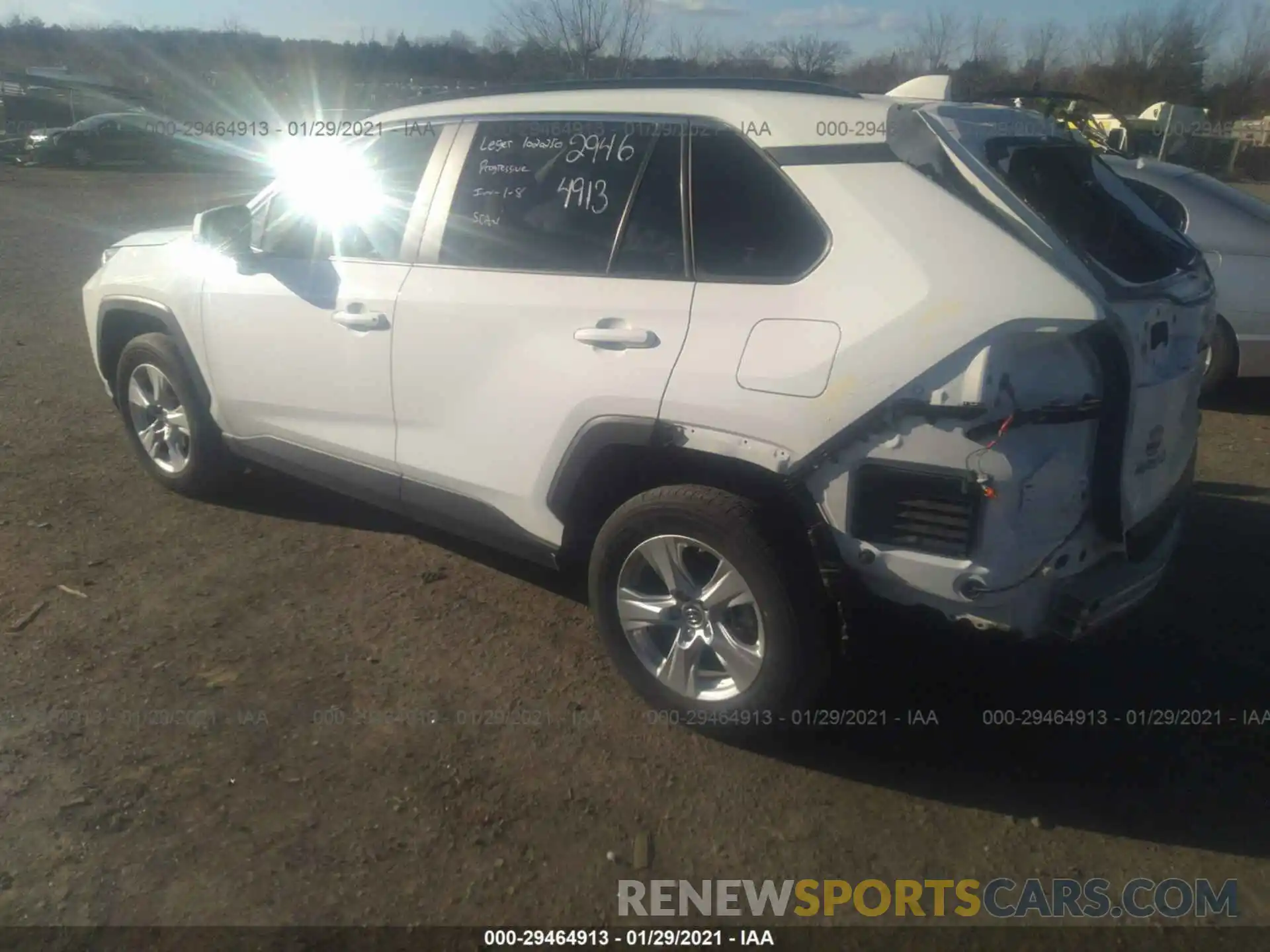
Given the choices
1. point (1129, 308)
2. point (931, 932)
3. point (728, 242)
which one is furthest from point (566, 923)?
point (1129, 308)

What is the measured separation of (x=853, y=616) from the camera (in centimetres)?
303

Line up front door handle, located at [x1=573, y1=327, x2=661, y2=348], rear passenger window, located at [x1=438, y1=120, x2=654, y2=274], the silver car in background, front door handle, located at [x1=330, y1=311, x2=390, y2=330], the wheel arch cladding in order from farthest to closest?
the silver car in background → the wheel arch cladding → front door handle, located at [x1=330, y1=311, x2=390, y2=330] → rear passenger window, located at [x1=438, y1=120, x2=654, y2=274] → front door handle, located at [x1=573, y1=327, x2=661, y2=348]

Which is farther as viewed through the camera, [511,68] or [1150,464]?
[511,68]

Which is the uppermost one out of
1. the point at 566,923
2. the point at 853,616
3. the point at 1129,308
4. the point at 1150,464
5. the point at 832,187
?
the point at 832,187

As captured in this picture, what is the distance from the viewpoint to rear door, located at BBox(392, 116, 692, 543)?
3.27 m

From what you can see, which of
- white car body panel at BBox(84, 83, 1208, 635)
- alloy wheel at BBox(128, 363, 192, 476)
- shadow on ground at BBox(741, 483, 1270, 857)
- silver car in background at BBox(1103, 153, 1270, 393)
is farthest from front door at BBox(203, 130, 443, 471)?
silver car in background at BBox(1103, 153, 1270, 393)

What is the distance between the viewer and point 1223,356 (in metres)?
6.68

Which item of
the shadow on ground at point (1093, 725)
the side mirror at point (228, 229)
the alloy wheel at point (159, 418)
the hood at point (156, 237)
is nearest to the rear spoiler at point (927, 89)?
the shadow on ground at point (1093, 725)

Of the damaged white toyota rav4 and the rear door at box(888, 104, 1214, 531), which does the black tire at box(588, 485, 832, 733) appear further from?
the rear door at box(888, 104, 1214, 531)

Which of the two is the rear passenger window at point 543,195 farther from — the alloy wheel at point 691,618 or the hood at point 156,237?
the hood at point 156,237

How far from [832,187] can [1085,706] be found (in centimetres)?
196

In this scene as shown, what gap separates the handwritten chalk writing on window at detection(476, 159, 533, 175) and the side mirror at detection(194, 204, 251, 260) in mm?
1272

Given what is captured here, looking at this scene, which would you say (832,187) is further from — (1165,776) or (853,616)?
(1165,776)

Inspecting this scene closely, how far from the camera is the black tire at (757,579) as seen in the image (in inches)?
119
